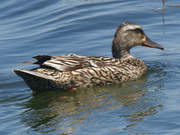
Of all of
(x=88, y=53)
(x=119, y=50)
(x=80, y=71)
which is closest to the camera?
(x=80, y=71)

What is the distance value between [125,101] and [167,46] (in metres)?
4.43

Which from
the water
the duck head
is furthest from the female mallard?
the water

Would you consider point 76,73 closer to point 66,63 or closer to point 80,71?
point 80,71

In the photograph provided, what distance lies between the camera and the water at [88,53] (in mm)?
6672

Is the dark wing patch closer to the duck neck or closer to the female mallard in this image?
the female mallard

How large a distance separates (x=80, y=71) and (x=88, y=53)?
2740 mm

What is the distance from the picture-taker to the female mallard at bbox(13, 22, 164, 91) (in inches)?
333

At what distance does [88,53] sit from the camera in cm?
1145


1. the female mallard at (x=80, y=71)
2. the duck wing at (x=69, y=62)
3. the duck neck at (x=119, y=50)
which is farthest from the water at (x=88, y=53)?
the duck neck at (x=119, y=50)

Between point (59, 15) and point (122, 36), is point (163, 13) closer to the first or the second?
point (59, 15)

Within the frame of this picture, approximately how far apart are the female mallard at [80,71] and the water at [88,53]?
198 mm

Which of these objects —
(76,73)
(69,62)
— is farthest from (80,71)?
(69,62)

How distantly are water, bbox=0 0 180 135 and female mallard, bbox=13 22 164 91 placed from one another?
20 centimetres

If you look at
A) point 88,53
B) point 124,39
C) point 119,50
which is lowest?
point 88,53
